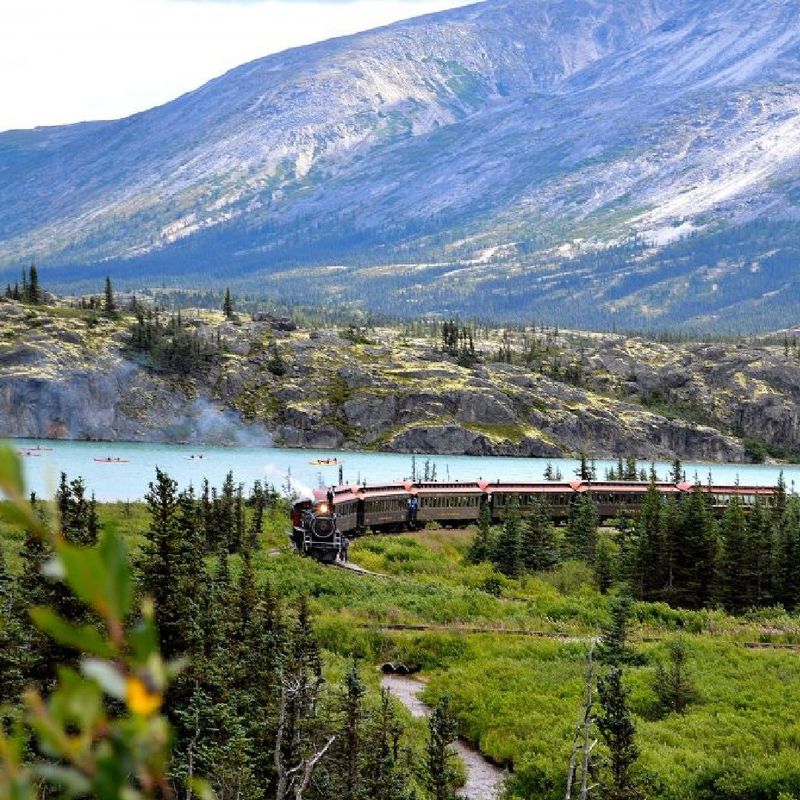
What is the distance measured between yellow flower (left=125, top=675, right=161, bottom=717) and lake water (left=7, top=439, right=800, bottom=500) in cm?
11397

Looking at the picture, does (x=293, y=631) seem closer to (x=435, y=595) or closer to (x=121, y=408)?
(x=435, y=595)

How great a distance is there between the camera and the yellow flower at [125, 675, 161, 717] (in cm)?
195

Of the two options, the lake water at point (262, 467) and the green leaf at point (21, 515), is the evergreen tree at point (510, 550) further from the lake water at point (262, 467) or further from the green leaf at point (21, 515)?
the green leaf at point (21, 515)

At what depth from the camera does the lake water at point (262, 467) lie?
133625mm

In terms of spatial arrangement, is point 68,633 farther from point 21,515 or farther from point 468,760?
point 468,760

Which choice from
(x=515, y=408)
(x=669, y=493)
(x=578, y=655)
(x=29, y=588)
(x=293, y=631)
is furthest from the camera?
(x=515, y=408)

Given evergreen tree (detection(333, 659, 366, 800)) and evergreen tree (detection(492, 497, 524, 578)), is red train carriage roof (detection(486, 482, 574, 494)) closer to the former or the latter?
evergreen tree (detection(492, 497, 524, 578))

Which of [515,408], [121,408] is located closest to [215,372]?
[121,408]

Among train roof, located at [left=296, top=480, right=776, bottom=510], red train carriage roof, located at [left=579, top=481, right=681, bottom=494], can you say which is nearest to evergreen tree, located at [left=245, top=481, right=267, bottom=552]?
train roof, located at [left=296, top=480, right=776, bottom=510]

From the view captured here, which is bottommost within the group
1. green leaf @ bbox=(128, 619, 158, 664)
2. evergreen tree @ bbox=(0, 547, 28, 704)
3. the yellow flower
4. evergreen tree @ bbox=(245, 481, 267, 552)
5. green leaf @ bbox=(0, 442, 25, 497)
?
evergreen tree @ bbox=(245, 481, 267, 552)

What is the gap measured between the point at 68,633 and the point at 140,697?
8.5 inches

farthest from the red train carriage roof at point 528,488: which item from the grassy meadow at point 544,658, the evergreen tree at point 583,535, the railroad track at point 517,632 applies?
the railroad track at point 517,632

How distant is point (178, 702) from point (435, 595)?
3365 centimetres

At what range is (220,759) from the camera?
23.0 metres
